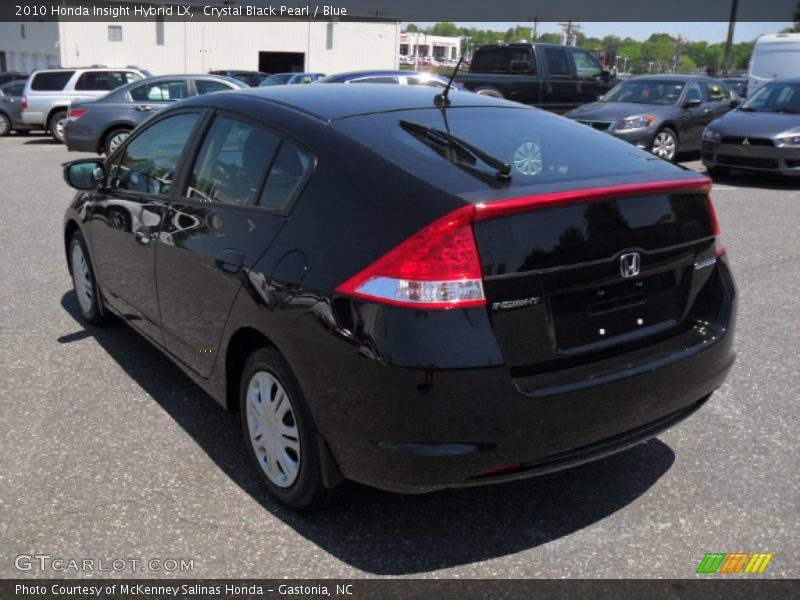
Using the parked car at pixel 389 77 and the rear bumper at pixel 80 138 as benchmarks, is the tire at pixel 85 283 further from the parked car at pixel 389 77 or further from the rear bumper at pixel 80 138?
the rear bumper at pixel 80 138

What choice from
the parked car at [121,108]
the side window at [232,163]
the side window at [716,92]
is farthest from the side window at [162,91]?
the side window at [232,163]

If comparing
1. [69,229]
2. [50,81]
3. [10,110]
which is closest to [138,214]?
[69,229]

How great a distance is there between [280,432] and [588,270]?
1306 mm

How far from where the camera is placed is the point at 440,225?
A: 2.61 m

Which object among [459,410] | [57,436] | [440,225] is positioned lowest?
[57,436]

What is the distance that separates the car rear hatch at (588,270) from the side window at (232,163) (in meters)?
1.15

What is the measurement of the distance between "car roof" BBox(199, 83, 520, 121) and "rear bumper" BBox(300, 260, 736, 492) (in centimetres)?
122

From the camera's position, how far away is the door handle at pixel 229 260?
3.22 metres

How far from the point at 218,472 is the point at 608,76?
17235 millimetres

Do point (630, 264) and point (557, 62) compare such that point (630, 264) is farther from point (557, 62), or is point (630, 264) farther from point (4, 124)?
point (4, 124)

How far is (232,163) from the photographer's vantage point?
3.58 metres

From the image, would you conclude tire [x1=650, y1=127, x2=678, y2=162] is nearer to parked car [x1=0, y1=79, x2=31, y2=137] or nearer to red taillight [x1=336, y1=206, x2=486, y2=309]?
red taillight [x1=336, y1=206, x2=486, y2=309]
